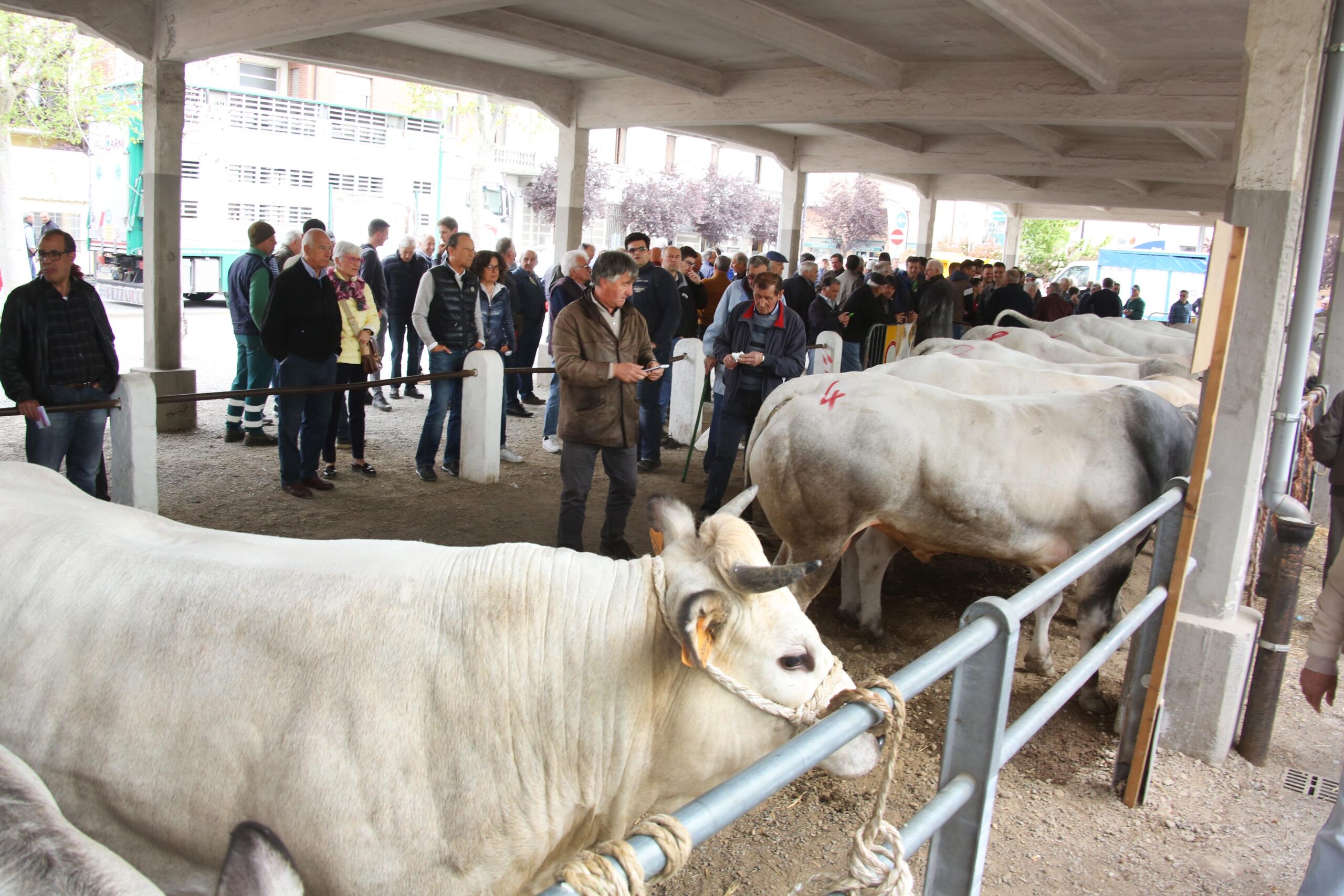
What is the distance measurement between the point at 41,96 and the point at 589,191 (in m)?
18.2

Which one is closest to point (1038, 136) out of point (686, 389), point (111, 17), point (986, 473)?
point (686, 389)

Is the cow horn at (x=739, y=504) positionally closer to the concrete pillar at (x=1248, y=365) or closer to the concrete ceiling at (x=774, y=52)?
the concrete pillar at (x=1248, y=365)

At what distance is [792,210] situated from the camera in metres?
18.1

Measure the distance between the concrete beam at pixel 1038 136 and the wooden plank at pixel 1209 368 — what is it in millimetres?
11829

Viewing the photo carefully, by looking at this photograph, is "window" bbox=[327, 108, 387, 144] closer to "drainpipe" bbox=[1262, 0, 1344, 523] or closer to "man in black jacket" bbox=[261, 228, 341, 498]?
"man in black jacket" bbox=[261, 228, 341, 498]

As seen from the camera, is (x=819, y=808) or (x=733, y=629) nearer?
(x=733, y=629)

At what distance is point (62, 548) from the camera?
243 cm

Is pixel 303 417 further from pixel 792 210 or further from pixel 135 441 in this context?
pixel 792 210

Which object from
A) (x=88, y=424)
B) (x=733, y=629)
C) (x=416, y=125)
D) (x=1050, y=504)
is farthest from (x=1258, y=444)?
(x=416, y=125)

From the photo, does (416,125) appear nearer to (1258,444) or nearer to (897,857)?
(1258,444)

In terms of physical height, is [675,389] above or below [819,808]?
above

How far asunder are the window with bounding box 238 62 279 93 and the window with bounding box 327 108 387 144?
492 inches

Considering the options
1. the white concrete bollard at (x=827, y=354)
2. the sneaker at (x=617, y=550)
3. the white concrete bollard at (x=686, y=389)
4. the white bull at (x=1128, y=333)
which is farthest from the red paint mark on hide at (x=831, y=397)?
the white bull at (x=1128, y=333)

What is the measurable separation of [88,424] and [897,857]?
17.9 feet
